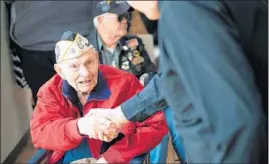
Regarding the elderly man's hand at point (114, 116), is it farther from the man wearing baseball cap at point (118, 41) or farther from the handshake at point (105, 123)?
the man wearing baseball cap at point (118, 41)

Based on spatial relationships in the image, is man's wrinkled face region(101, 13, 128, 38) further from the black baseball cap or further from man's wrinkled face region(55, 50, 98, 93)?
man's wrinkled face region(55, 50, 98, 93)

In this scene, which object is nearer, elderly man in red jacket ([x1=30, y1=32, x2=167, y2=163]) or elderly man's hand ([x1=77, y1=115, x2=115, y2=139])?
elderly man's hand ([x1=77, y1=115, x2=115, y2=139])

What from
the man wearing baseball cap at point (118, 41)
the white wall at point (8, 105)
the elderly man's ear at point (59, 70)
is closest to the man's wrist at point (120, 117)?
the elderly man's ear at point (59, 70)

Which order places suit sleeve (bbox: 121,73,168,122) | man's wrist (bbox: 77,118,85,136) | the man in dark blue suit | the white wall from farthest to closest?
the white wall
man's wrist (bbox: 77,118,85,136)
suit sleeve (bbox: 121,73,168,122)
the man in dark blue suit

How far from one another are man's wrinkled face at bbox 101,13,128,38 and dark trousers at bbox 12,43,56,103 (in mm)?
201

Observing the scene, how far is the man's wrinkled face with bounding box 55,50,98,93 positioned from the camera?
4.01 feet

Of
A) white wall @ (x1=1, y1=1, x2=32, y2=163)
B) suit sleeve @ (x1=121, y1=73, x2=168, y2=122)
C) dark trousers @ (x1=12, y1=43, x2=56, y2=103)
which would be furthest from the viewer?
white wall @ (x1=1, y1=1, x2=32, y2=163)

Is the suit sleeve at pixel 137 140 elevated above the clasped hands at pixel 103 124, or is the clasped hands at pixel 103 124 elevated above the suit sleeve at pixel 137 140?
the clasped hands at pixel 103 124

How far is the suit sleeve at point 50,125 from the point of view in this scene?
123 cm

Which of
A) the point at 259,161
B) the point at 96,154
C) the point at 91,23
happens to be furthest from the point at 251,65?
the point at 91,23

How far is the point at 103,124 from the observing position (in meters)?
1.12

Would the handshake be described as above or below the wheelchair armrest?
above

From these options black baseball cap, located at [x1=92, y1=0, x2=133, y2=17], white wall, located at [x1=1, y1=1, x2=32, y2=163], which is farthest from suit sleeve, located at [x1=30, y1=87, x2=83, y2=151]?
white wall, located at [x1=1, y1=1, x2=32, y2=163]

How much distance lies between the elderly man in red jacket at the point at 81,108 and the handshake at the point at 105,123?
58 mm
